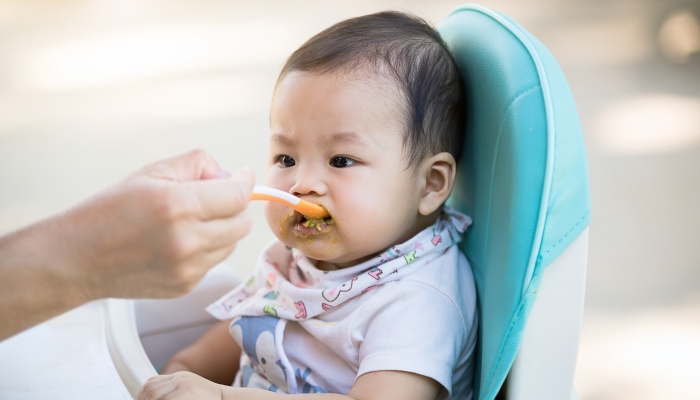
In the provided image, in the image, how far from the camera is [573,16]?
9.02 feet

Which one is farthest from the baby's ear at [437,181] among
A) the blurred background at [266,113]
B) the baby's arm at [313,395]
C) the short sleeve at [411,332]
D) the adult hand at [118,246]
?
the blurred background at [266,113]

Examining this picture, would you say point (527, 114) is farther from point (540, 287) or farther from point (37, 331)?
point (37, 331)

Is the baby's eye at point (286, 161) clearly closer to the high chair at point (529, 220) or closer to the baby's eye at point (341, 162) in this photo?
the baby's eye at point (341, 162)

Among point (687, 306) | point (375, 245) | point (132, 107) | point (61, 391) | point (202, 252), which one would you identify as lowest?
point (687, 306)

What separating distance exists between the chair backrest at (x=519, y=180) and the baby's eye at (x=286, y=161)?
224mm

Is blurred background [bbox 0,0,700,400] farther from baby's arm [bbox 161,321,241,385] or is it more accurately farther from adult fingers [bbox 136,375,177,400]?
adult fingers [bbox 136,375,177,400]

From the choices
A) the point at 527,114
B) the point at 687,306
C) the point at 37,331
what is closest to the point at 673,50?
the point at 687,306

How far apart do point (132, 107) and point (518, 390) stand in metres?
2.09

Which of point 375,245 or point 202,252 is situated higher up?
point 202,252

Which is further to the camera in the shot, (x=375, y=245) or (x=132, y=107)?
(x=132, y=107)

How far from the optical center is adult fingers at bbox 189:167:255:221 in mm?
552

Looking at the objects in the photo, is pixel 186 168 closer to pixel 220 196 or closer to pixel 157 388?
pixel 220 196

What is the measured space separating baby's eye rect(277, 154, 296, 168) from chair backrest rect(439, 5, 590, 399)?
0.74 feet

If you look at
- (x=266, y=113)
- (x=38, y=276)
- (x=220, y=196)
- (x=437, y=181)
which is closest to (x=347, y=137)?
(x=437, y=181)
